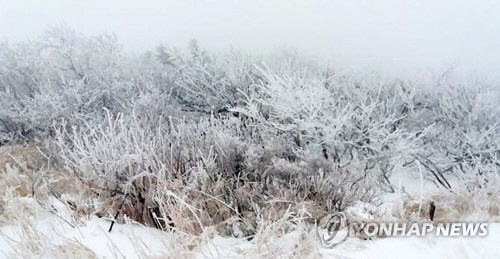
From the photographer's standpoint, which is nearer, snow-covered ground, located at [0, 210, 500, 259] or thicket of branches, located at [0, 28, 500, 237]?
snow-covered ground, located at [0, 210, 500, 259]

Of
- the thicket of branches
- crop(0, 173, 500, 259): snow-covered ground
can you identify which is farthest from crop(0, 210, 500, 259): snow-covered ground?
the thicket of branches

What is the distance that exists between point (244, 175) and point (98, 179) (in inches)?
61.1

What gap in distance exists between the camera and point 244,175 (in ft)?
18.2

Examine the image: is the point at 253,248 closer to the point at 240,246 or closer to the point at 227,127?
the point at 240,246

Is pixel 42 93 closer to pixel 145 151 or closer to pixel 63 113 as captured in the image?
pixel 63 113

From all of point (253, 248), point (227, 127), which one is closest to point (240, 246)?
point (253, 248)

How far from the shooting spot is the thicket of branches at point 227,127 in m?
4.83

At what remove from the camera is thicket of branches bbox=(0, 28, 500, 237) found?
190 inches

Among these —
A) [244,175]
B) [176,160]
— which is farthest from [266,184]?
[176,160]

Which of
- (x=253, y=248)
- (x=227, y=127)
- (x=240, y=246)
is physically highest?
(x=253, y=248)

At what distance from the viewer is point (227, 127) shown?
24.4 feet

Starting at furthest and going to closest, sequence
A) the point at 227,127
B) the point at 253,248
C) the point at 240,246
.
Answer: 1. the point at 227,127
2. the point at 240,246
3. the point at 253,248

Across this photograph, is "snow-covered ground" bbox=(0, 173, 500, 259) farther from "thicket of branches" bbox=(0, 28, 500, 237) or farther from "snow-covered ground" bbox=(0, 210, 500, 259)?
"thicket of branches" bbox=(0, 28, 500, 237)

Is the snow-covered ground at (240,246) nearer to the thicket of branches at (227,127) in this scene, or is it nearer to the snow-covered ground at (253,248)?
the snow-covered ground at (253,248)
